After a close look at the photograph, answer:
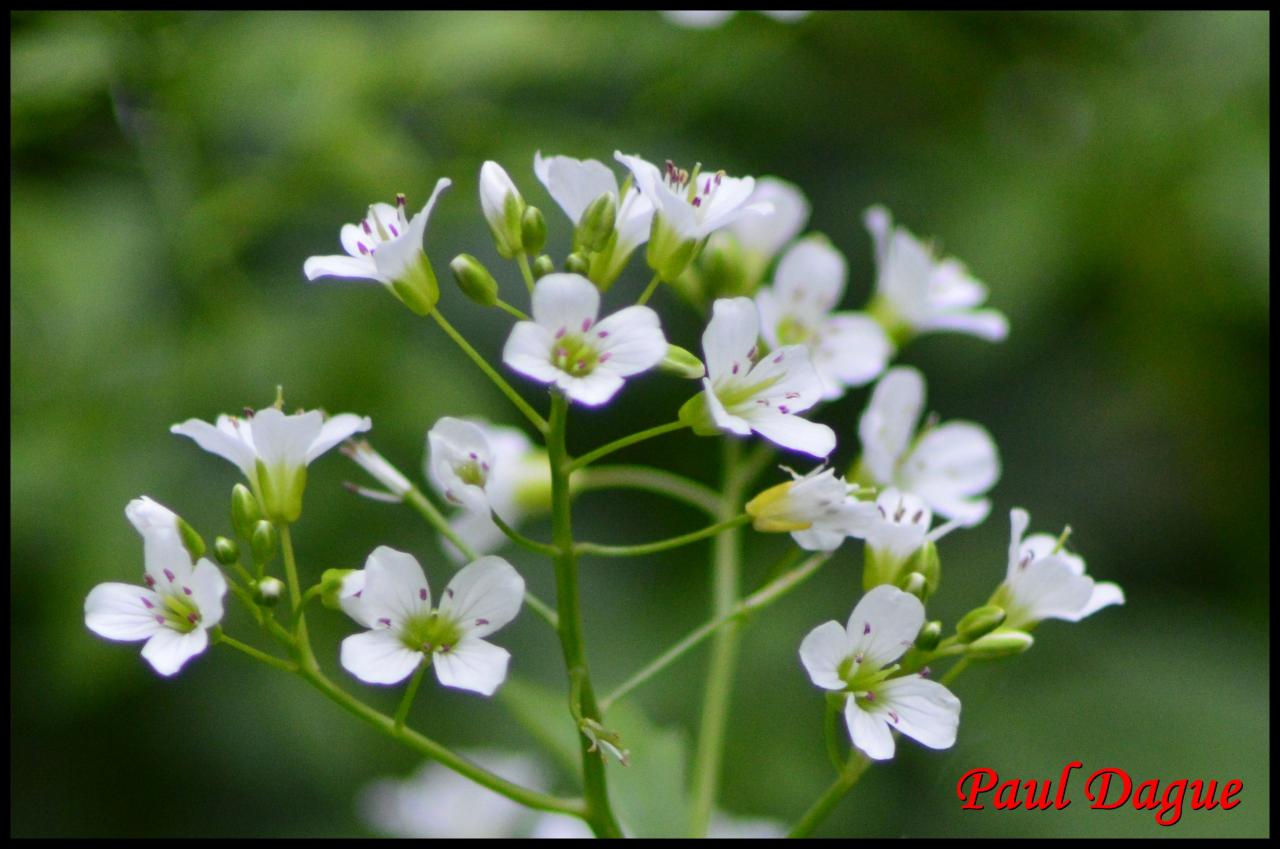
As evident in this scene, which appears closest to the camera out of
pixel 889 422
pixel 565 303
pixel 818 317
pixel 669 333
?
pixel 565 303

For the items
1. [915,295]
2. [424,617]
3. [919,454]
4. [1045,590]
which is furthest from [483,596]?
[915,295]

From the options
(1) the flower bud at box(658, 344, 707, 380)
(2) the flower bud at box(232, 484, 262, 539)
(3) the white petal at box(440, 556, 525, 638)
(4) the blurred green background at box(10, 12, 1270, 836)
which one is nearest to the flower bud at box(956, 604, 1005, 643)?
(1) the flower bud at box(658, 344, 707, 380)

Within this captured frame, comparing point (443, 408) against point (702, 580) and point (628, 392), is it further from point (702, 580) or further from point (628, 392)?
point (702, 580)

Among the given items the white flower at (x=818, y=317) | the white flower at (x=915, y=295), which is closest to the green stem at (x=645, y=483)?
the white flower at (x=818, y=317)

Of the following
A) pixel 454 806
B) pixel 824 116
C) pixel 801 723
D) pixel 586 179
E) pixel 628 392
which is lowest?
pixel 454 806

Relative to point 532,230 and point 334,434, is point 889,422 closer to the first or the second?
point 532,230

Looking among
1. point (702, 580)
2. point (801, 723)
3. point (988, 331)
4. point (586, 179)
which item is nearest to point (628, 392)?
point (702, 580)
